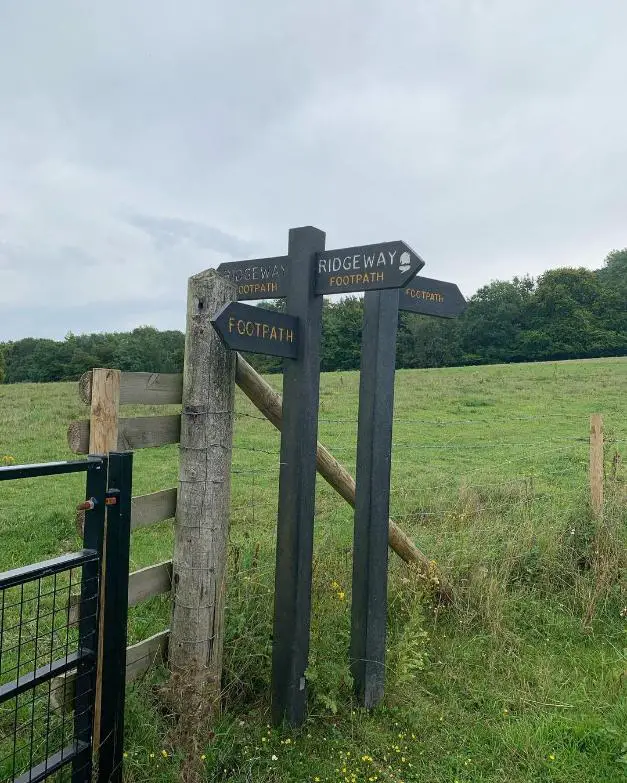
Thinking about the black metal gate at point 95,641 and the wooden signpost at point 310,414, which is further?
the wooden signpost at point 310,414

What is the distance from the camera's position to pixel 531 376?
29.9 metres

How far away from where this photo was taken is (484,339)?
6200 cm

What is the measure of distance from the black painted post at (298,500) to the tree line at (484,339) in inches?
1942

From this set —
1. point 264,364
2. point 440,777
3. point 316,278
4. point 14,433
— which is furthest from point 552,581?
point 264,364

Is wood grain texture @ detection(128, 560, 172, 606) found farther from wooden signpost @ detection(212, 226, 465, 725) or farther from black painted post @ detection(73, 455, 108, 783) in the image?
wooden signpost @ detection(212, 226, 465, 725)

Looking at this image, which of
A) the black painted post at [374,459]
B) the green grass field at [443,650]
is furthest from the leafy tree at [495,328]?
the black painted post at [374,459]

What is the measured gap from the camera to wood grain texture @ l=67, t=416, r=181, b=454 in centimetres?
305

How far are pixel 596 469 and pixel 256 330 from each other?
4.49m

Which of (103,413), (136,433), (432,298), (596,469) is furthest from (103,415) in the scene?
(596,469)

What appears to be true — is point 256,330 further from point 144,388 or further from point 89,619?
point 89,619

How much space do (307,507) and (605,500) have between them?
4.01 m

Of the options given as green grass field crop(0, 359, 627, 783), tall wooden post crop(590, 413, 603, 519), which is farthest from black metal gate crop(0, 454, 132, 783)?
tall wooden post crop(590, 413, 603, 519)

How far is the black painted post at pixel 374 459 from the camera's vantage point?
12.7 ft

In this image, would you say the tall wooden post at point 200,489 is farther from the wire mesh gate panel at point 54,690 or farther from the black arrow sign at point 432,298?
the black arrow sign at point 432,298
